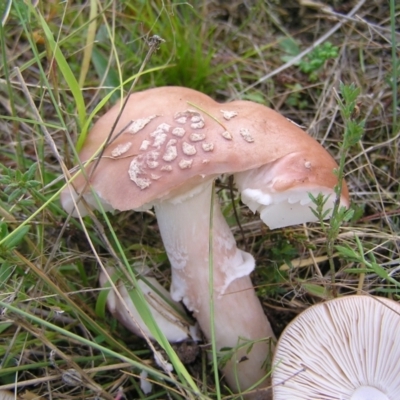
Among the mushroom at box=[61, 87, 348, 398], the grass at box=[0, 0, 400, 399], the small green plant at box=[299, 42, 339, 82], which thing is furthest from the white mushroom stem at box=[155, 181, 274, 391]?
the small green plant at box=[299, 42, 339, 82]

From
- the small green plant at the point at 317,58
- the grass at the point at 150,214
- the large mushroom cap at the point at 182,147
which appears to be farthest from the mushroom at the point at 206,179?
the small green plant at the point at 317,58

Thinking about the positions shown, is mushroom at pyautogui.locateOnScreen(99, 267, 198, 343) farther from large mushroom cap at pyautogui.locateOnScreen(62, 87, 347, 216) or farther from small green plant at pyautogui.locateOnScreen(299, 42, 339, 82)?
small green plant at pyautogui.locateOnScreen(299, 42, 339, 82)

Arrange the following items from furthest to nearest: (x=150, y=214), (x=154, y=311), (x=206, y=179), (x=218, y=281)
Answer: (x=150, y=214)
(x=154, y=311)
(x=218, y=281)
(x=206, y=179)

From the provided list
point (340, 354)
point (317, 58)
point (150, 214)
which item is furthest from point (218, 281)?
point (317, 58)

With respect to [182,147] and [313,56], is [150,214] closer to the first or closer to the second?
[182,147]

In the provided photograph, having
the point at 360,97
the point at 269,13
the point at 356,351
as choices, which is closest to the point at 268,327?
the point at 356,351

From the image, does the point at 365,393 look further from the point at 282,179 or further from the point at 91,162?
the point at 91,162

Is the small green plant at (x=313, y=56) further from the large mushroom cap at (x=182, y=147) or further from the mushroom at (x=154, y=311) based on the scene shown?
the mushroom at (x=154, y=311)
